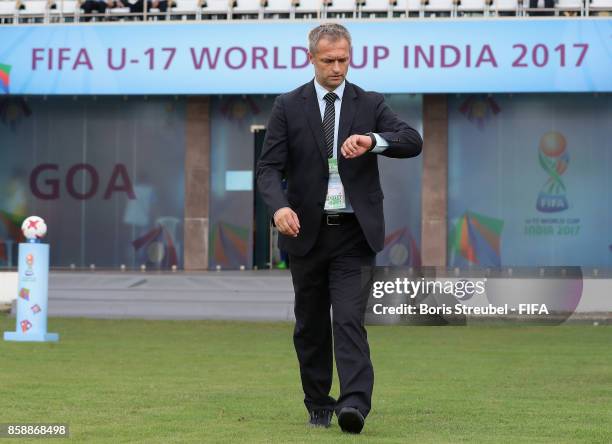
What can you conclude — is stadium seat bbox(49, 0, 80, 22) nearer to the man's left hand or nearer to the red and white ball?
the red and white ball

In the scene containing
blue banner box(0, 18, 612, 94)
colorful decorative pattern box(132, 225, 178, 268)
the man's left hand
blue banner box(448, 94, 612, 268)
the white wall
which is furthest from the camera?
colorful decorative pattern box(132, 225, 178, 268)

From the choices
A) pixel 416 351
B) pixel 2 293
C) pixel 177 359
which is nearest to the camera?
pixel 177 359

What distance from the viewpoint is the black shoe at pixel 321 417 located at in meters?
7.26

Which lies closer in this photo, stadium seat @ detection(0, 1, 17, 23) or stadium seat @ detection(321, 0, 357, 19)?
stadium seat @ detection(321, 0, 357, 19)

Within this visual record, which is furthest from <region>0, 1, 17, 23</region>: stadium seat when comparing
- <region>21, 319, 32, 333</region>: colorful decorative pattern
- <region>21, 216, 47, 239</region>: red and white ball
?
<region>21, 319, 32, 333</region>: colorful decorative pattern

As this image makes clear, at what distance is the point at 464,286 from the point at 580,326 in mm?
9192

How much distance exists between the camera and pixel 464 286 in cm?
828

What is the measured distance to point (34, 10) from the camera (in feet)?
92.0

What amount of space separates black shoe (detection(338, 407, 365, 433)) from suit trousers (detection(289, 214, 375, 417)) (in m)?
0.05

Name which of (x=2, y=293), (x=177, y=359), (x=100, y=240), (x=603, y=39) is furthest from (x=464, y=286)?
(x=100, y=240)

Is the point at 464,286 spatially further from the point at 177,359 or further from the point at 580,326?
the point at 580,326

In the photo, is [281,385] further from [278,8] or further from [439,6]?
[278,8]

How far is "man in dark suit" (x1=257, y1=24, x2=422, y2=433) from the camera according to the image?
22.4 feet

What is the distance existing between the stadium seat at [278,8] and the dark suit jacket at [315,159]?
2057 cm
